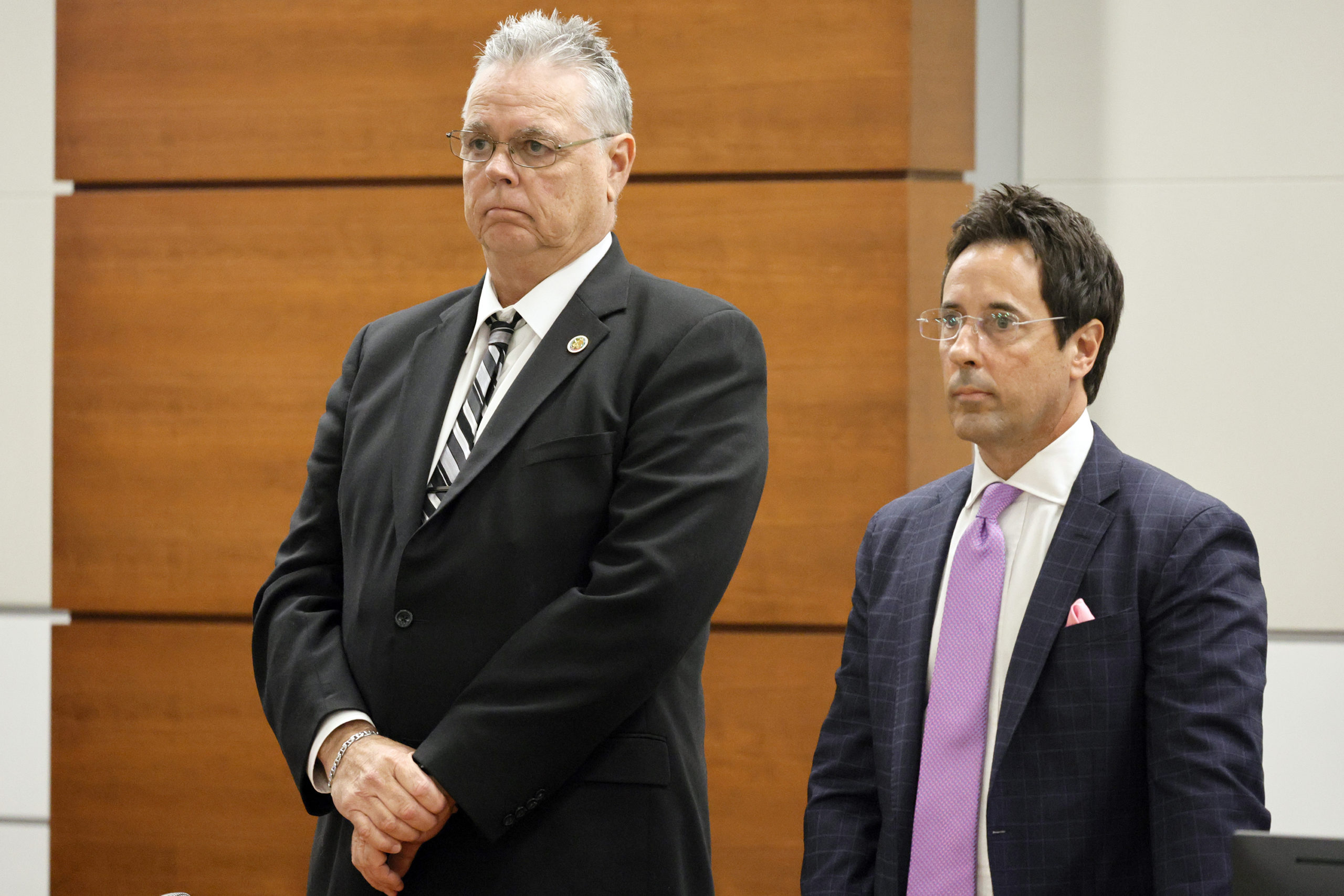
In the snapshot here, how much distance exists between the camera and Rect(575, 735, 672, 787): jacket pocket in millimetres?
1518

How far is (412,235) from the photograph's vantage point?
2684 millimetres

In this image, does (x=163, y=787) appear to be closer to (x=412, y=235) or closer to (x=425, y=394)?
(x=412, y=235)

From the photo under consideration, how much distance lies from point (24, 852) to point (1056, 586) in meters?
2.70

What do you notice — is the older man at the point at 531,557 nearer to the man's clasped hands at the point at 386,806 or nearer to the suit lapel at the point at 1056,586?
the man's clasped hands at the point at 386,806

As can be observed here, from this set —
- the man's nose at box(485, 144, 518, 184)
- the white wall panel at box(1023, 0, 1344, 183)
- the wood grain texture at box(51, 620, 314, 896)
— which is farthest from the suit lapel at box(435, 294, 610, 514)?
the white wall panel at box(1023, 0, 1344, 183)

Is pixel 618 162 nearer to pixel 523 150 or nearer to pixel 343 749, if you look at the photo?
pixel 523 150

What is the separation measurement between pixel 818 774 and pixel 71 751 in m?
2.00

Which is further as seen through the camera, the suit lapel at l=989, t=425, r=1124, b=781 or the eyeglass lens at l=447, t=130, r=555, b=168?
the eyeglass lens at l=447, t=130, r=555, b=168

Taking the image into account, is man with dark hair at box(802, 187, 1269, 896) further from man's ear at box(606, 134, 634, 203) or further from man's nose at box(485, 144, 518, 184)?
man's nose at box(485, 144, 518, 184)

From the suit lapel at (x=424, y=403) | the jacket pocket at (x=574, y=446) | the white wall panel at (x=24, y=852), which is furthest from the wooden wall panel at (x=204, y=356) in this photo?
the jacket pocket at (x=574, y=446)

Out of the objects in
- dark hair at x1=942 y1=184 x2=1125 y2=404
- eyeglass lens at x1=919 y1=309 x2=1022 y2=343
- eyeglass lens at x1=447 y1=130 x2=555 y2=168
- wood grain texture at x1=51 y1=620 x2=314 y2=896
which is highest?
eyeglass lens at x1=447 y1=130 x2=555 y2=168

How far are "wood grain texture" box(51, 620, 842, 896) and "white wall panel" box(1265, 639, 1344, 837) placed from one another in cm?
104

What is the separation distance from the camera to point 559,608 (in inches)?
58.4

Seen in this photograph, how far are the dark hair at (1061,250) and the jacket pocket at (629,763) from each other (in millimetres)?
744
